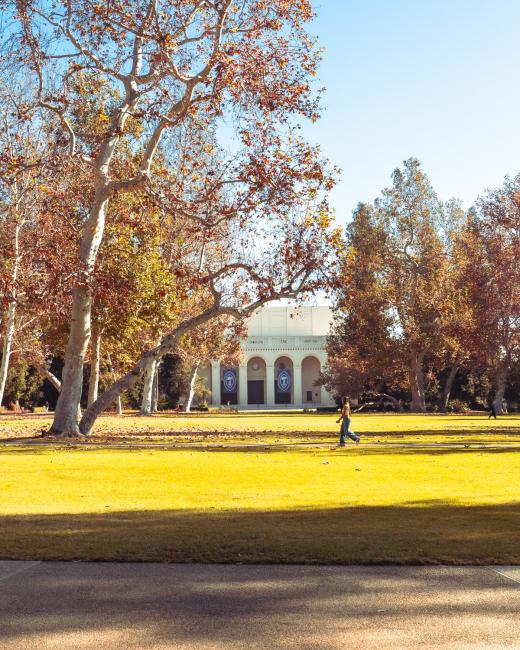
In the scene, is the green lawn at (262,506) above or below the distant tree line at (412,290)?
below

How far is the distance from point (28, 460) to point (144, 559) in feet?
30.5

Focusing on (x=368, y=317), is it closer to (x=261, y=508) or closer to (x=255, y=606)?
(x=261, y=508)

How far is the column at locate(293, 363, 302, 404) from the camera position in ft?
320

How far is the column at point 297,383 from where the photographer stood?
97688mm

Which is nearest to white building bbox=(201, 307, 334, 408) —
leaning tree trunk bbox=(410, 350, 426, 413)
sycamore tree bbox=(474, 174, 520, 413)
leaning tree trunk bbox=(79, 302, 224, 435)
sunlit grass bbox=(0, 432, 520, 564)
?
leaning tree trunk bbox=(410, 350, 426, 413)

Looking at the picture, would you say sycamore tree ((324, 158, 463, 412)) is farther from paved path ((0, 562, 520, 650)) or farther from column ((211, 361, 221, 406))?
paved path ((0, 562, 520, 650))

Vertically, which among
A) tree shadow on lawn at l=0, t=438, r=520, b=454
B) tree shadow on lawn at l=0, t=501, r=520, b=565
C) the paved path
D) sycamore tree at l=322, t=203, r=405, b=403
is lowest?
the paved path

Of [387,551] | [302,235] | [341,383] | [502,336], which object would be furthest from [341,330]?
[387,551]

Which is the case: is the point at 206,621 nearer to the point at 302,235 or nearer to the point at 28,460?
the point at 28,460

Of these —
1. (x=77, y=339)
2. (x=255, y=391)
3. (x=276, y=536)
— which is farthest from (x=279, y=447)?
(x=255, y=391)

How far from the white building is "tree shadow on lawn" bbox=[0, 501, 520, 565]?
86.6 m

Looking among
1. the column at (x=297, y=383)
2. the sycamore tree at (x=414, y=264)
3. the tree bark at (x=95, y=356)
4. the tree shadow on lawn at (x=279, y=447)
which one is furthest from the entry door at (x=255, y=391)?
the tree shadow on lawn at (x=279, y=447)

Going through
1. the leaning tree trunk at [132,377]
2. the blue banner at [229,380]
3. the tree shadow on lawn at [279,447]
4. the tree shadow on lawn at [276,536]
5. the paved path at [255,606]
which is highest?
the blue banner at [229,380]

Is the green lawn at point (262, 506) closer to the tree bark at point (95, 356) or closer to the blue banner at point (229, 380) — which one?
the tree bark at point (95, 356)
